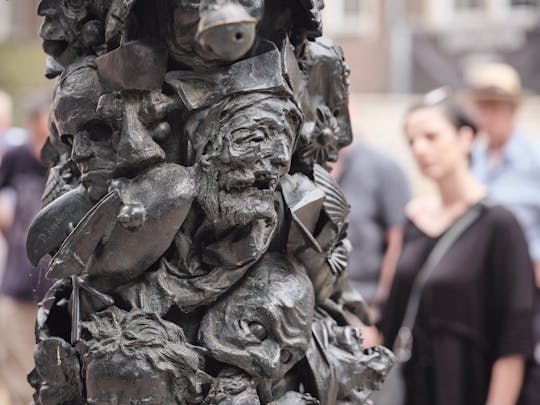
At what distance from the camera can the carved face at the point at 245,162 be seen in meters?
1.21

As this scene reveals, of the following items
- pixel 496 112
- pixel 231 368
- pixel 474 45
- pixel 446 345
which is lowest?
pixel 474 45

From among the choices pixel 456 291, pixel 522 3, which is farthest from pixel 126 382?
pixel 522 3

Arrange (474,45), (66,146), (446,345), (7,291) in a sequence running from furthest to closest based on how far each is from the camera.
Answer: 1. (474,45)
2. (7,291)
3. (446,345)
4. (66,146)

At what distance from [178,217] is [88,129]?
0.55ft

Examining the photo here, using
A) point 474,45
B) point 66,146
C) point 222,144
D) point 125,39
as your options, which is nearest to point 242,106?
point 222,144

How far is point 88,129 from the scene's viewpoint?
129 cm

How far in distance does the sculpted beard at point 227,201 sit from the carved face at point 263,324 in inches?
3.5

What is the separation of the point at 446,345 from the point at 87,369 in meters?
1.62

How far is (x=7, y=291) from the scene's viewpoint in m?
3.55

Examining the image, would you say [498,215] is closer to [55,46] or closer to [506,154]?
[506,154]

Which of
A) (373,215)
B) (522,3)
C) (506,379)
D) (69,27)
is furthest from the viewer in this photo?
(522,3)

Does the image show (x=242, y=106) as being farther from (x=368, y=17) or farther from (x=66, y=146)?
(x=368, y=17)

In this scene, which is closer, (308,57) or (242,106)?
(242,106)

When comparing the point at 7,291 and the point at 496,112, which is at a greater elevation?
the point at 496,112
